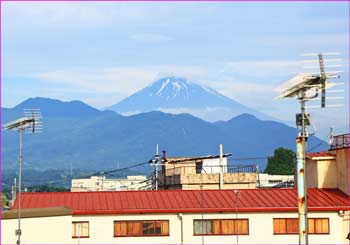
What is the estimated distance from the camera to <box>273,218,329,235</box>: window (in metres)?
47.2

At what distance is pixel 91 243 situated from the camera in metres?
46.2

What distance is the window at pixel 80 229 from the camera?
151 feet

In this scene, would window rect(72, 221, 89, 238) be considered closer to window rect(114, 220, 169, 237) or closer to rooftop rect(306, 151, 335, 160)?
window rect(114, 220, 169, 237)

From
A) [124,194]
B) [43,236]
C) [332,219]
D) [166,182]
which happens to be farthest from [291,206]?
[166,182]

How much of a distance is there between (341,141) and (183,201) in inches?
449

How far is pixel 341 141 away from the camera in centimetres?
5012

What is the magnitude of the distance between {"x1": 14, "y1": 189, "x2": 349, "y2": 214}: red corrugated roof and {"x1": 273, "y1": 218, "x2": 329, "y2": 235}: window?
32.3 inches

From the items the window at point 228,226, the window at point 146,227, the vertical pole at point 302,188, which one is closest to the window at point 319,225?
the window at point 228,226

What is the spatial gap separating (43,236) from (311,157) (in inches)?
821

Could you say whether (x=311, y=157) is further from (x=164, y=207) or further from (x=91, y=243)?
(x=91, y=243)

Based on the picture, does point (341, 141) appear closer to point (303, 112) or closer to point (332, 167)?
A: point (332, 167)

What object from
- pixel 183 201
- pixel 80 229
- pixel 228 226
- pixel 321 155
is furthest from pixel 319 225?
pixel 80 229

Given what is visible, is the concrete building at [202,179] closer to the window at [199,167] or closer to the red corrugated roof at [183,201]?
the window at [199,167]

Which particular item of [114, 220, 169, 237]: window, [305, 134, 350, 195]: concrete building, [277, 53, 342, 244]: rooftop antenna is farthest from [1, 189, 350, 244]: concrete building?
[277, 53, 342, 244]: rooftop antenna
